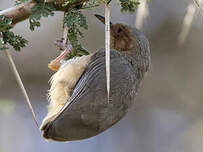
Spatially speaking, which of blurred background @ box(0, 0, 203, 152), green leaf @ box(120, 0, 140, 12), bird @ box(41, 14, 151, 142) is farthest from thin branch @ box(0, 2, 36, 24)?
blurred background @ box(0, 0, 203, 152)

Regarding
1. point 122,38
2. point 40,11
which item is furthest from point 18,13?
point 122,38

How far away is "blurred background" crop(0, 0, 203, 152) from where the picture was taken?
18.2ft

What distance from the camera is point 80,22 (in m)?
2.83

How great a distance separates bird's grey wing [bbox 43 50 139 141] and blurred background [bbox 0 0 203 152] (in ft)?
5.58

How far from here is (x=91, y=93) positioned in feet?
11.5

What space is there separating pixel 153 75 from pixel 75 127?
269 cm

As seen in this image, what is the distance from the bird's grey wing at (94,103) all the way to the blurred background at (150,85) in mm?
1702

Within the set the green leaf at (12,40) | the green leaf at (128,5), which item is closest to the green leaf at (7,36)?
the green leaf at (12,40)

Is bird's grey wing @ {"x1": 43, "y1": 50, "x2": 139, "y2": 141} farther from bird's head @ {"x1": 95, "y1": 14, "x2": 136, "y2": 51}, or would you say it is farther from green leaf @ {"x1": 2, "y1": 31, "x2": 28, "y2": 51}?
green leaf @ {"x1": 2, "y1": 31, "x2": 28, "y2": 51}

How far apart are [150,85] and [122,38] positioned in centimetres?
137

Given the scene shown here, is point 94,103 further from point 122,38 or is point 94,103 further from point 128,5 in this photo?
point 122,38

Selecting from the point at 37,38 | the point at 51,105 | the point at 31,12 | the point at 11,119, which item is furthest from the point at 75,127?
the point at 11,119

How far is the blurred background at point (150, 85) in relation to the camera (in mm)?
5539

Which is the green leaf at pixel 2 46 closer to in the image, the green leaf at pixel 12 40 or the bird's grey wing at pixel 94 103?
the green leaf at pixel 12 40
